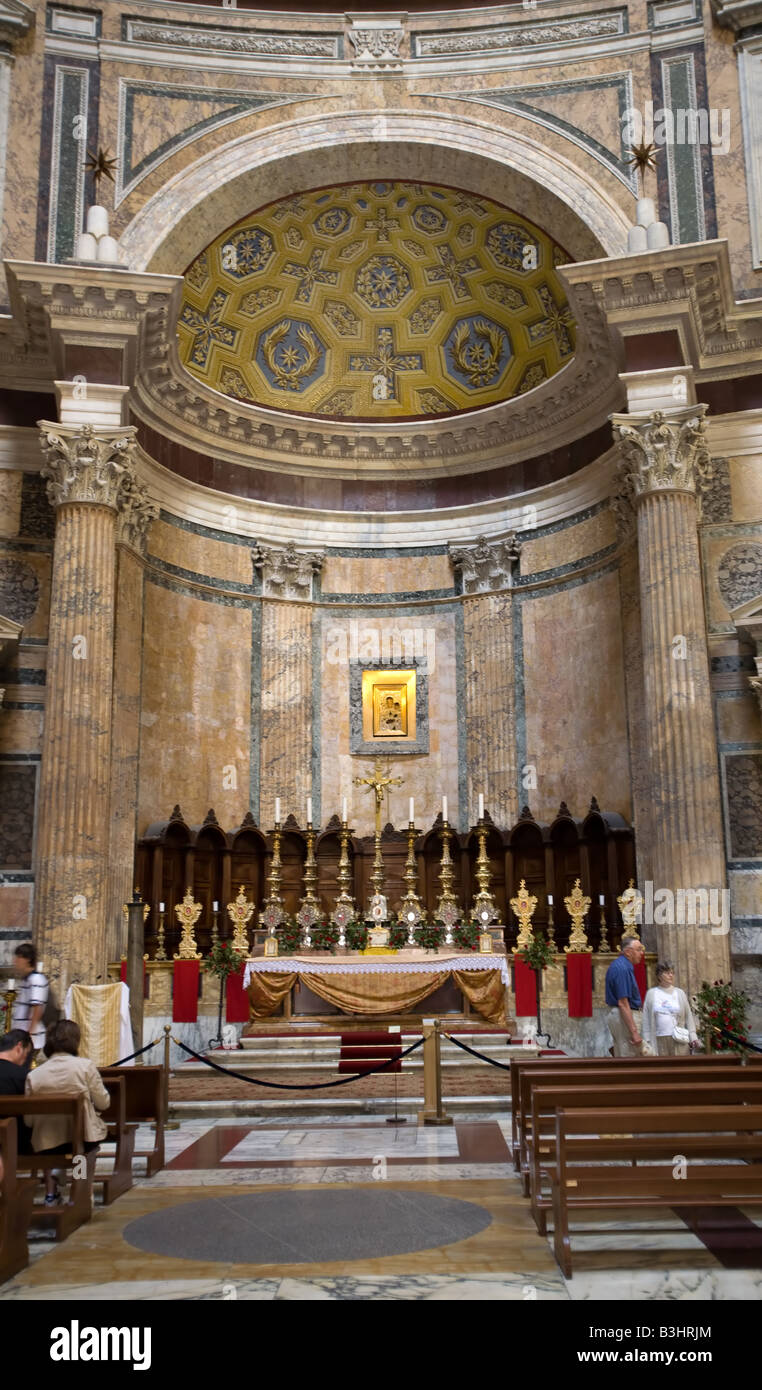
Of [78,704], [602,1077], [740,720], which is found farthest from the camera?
[740,720]

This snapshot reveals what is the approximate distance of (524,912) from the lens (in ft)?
60.4

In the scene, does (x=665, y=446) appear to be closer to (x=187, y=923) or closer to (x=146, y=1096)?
(x=187, y=923)

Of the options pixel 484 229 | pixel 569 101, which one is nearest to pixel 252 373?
pixel 484 229

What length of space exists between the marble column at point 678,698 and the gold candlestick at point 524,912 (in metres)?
2.26

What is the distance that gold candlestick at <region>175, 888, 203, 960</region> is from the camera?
57.1 feet

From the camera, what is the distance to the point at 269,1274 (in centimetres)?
638

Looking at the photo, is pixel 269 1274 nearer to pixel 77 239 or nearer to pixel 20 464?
pixel 20 464

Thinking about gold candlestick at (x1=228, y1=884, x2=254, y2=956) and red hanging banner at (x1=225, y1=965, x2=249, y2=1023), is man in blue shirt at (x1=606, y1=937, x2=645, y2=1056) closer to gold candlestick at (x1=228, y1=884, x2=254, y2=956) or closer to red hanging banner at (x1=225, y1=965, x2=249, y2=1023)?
red hanging banner at (x1=225, y1=965, x2=249, y2=1023)

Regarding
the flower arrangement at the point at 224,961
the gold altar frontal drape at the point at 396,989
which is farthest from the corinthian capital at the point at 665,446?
the flower arrangement at the point at 224,961

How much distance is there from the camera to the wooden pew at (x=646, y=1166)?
6508mm

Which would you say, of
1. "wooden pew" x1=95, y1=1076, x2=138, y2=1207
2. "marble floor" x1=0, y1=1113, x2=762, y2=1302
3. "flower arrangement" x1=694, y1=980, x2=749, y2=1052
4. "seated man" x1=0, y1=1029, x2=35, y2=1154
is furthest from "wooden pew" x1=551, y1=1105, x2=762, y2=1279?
"flower arrangement" x1=694, y1=980, x2=749, y2=1052

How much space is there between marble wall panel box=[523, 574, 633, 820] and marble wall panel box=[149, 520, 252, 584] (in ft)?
16.9

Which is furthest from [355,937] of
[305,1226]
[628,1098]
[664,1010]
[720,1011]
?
[628,1098]

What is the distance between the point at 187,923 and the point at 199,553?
6.90m
